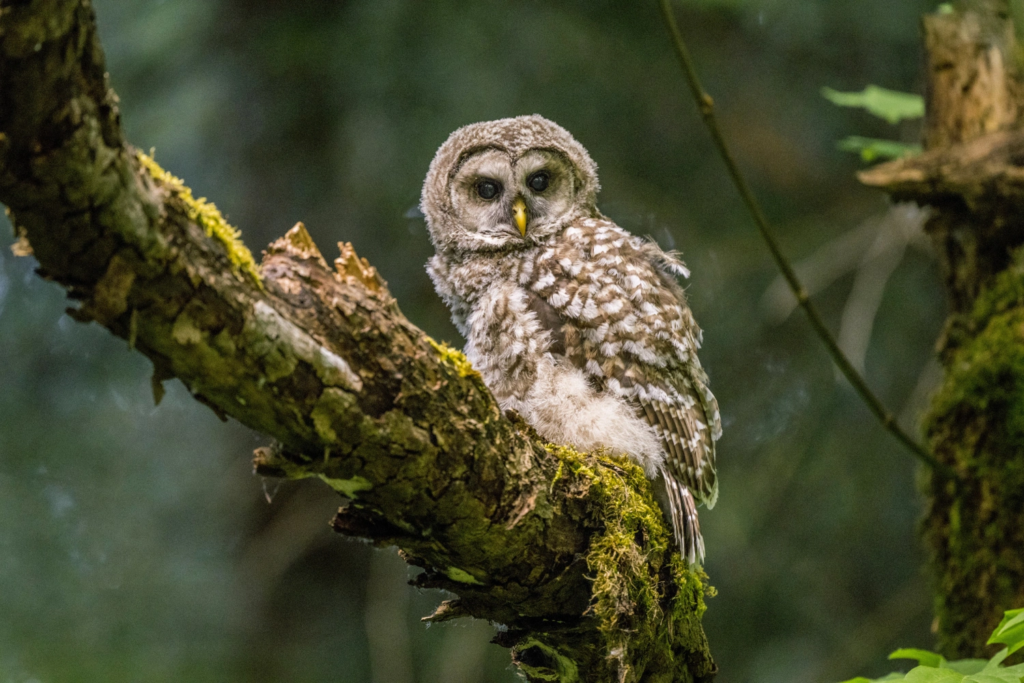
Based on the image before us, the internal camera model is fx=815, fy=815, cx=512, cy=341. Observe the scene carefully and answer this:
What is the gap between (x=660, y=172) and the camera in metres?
4.45

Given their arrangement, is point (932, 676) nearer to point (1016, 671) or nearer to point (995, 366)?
point (1016, 671)

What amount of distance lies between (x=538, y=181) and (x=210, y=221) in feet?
6.11

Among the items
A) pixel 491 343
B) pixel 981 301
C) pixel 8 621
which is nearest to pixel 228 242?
pixel 491 343

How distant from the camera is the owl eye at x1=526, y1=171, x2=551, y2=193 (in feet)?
9.25

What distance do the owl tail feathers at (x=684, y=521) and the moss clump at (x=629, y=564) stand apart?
3 centimetres

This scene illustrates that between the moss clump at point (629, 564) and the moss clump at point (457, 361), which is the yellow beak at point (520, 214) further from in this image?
the moss clump at point (457, 361)

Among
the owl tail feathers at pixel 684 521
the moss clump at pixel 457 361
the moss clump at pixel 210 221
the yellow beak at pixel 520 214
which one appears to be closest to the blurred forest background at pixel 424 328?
the yellow beak at pixel 520 214

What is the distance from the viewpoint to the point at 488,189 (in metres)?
2.86

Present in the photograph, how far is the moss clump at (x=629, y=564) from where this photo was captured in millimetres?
1771

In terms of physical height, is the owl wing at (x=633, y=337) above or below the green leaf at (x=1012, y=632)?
above

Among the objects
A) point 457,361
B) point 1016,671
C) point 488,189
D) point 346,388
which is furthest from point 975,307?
point 346,388

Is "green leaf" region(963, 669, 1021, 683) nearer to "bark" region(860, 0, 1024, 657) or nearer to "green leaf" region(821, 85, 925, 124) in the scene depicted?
"bark" region(860, 0, 1024, 657)

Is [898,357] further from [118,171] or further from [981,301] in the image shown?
[118,171]

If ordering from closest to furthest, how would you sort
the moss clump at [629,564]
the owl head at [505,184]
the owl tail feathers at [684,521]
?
1. the moss clump at [629,564]
2. the owl tail feathers at [684,521]
3. the owl head at [505,184]
